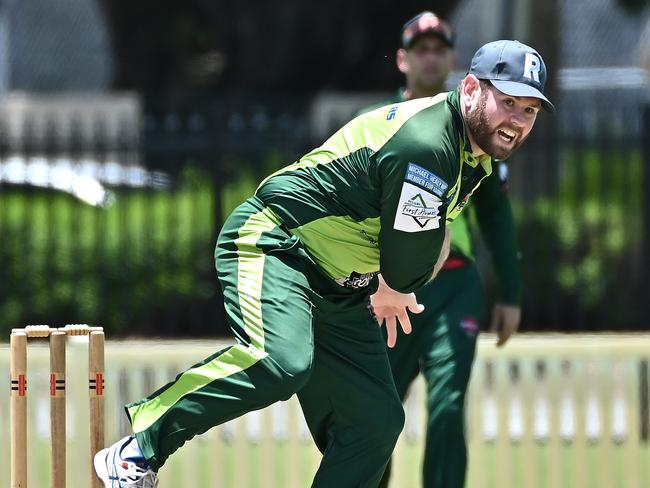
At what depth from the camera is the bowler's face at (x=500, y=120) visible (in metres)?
4.32

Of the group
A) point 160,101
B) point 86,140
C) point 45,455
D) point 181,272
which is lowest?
point 45,455

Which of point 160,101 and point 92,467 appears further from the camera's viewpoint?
point 160,101

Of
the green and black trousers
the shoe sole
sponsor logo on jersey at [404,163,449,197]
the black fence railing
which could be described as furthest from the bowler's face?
the black fence railing

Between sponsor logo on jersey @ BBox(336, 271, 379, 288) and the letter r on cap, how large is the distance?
0.88 m

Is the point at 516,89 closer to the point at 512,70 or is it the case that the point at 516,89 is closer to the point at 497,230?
the point at 512,70

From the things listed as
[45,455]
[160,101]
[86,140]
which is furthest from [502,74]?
[160,101]

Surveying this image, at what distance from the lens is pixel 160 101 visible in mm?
19656

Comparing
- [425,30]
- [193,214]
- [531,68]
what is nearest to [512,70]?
[531,68]

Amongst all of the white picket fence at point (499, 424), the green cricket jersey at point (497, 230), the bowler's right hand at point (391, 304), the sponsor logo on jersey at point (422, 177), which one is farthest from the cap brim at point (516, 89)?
the white picket fence at point (499, 424)

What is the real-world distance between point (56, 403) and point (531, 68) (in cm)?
188

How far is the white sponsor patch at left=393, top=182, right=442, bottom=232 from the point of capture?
426cm

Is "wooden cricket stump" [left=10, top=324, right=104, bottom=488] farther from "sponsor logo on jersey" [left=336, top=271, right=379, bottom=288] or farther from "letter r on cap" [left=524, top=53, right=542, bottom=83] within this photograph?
"letter r on cap" [left=524, top=53, right=542, bottom=83]

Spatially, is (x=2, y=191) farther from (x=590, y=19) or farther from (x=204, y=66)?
(x=590, y=19)

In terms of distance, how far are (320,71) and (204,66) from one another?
1886 millimetres
